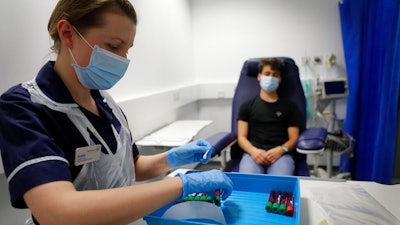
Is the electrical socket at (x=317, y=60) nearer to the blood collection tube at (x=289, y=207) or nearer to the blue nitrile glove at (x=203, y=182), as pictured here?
the blood collection tube at (x=289, y=207)

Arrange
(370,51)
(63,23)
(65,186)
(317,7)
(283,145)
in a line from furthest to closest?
(317,7), (370,51), (283,145), (63,23), (65,186)

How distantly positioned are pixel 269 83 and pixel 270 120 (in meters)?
0.27

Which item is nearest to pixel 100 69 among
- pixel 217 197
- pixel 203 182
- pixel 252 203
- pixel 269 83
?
pixel 203 182

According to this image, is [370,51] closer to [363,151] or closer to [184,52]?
[363,151]

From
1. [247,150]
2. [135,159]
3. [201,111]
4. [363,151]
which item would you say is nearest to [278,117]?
[247,150]

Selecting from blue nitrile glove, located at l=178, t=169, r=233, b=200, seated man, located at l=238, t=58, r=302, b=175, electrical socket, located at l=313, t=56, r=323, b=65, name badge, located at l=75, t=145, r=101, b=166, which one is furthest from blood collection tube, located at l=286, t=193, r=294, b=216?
electrical socket, located at l=313, t=56, r=323, b=65

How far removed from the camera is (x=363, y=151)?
241cm

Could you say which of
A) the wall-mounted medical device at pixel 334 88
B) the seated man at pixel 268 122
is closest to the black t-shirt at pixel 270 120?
the seated man at pixel 268 122

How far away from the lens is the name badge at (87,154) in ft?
2.40

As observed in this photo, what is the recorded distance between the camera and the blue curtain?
6.38 ft

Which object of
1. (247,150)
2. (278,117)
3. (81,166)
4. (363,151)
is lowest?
(363,151)

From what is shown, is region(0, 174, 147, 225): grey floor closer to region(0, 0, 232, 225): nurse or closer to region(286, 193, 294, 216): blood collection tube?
region(0, 0, 232, 225): nurse

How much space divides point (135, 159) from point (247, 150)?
38.9 inches

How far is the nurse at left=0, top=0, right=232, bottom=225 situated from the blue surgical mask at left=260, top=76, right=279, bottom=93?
120 centimetres
